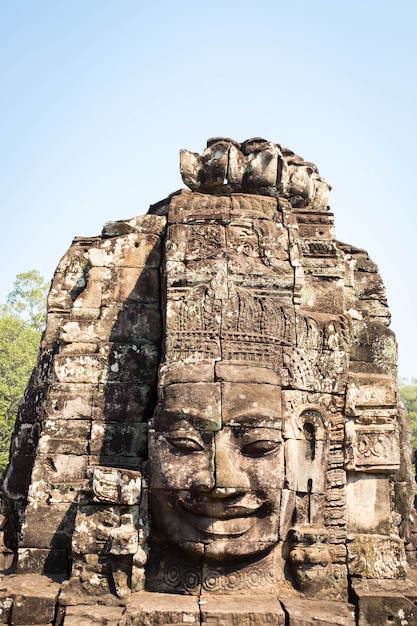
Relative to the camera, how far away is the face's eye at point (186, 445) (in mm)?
5520

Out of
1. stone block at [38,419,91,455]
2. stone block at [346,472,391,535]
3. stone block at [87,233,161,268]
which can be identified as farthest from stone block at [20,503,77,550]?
stone block at [346,472,391,535]

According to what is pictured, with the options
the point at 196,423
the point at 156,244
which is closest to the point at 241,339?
the point at 196,423

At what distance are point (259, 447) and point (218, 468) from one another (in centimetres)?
41

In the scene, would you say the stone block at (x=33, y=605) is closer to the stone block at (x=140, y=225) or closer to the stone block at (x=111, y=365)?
the stone block at (x=111, y=365)

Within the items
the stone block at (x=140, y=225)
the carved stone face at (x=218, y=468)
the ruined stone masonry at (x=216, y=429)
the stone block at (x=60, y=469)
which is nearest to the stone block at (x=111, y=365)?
the ruined stone masonry at (x=216, y=429)

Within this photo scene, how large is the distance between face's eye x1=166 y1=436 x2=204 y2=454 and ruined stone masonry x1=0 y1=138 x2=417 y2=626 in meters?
0.02

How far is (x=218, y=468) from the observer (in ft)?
17.7

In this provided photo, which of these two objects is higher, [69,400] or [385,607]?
[69,400]

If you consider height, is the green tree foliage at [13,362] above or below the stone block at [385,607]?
above

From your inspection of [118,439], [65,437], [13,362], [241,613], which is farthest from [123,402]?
[13,362]

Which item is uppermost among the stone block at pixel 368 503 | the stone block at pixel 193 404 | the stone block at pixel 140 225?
the stone block at pixel 140 225

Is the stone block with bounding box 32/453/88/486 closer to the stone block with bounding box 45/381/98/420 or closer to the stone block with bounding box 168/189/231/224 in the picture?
the stone block with bounding box 45/381/98/420

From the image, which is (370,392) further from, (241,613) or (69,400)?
(69,400)

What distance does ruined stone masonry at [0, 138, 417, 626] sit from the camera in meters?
5.42
